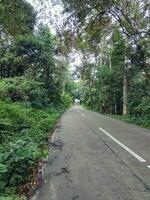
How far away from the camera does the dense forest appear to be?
23.9 ft

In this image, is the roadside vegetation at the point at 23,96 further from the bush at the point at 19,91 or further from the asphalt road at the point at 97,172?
the asphalt road at the point at 97,172

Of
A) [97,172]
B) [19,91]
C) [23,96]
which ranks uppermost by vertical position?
[19,91]

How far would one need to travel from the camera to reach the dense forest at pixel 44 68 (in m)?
7.27

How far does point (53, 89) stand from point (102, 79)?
26.9 feet

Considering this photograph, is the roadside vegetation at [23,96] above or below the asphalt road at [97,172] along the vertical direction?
above

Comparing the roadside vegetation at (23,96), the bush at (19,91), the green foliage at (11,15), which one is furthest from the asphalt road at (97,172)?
the bush at (19,91)

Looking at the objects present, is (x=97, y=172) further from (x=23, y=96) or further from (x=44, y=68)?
(x=44, y=68)

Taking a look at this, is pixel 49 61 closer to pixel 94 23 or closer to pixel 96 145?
pixel 94 23

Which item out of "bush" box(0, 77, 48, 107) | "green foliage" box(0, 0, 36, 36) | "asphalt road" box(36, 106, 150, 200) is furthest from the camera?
"bush" box(0, 77, 48, 107)

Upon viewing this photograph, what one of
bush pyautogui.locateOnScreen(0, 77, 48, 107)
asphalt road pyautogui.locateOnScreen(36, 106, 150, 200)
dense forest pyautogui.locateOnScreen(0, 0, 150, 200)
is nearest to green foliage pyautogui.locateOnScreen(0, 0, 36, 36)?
dense forest pyautogui.locateOnScreen(0, 0, 150, 200)

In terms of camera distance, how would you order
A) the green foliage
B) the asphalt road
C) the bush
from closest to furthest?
the asphalt road, the green foliage, the bush

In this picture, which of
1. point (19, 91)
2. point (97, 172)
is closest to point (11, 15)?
point (97, 172)

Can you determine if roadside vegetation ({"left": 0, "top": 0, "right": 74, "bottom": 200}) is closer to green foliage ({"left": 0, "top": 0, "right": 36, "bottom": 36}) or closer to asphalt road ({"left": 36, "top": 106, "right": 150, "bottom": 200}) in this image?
green foliage ({"left": 0, "top": 0, "right": 36, "bottom": 36})

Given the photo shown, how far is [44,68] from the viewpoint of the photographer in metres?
32.2
